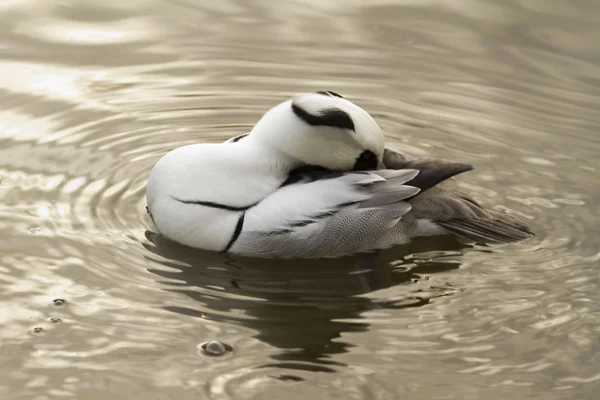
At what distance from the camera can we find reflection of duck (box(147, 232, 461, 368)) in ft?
18.6

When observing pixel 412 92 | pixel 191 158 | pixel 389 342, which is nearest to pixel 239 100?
pixel 412 92

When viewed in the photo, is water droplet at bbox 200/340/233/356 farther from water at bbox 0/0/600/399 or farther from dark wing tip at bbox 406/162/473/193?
dark wing tip at bbox 406/162/473/193

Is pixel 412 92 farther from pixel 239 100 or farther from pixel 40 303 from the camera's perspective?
pixel 40 303

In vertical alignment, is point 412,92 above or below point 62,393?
above

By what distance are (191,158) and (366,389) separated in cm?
203

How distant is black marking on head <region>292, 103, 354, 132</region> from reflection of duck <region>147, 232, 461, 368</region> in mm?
876

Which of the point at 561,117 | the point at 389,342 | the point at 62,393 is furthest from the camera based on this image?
the point at 561,117

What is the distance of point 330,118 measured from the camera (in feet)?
19.9

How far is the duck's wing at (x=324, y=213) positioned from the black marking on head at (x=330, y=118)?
343 millimetres

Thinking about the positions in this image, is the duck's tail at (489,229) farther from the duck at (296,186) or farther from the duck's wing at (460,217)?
the duck at (296,186)

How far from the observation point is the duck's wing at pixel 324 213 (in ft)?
20.2

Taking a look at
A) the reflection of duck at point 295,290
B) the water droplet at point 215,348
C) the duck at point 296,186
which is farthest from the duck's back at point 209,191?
the water droplet at point 215,348

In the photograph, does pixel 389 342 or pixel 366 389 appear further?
pixel 389 342

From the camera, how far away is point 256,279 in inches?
242
